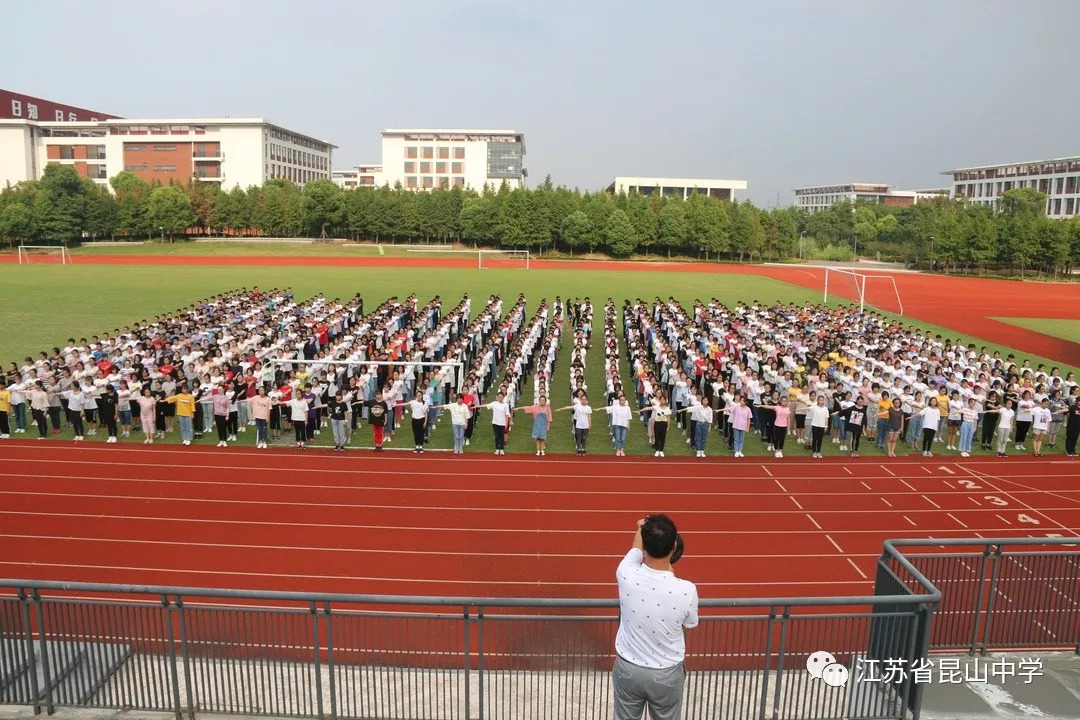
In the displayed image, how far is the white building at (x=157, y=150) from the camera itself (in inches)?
3708

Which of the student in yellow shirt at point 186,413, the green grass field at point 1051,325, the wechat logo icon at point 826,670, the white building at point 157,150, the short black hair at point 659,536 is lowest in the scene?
the student in yellow shirt at point 186,413

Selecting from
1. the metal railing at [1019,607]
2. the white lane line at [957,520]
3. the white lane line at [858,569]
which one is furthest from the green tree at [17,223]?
the metal railing at [1019,607]

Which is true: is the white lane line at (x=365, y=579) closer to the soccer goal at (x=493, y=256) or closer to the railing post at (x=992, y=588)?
the railing post at (x=992, y=588)

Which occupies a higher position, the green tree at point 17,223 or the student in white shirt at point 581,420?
the green tree at point 17,223

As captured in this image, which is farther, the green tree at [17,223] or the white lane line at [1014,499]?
the green tree at [17,223]

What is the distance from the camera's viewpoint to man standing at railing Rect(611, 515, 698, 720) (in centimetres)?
412

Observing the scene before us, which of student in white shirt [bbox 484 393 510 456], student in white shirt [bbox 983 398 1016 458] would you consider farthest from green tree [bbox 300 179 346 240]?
student in white shirt [bbox 983 398 1016 458]

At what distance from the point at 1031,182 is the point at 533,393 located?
107656mm

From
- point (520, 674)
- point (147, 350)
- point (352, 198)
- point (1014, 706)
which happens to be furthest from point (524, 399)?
point (352, 198)

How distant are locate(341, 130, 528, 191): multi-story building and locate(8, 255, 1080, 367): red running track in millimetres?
44745

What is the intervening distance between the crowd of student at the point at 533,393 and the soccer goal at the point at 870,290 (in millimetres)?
19104

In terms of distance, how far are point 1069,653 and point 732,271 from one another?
58.4 m

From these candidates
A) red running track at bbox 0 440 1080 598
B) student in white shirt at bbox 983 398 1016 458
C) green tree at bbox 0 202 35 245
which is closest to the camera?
red running track at bbox 0 440 1080 598

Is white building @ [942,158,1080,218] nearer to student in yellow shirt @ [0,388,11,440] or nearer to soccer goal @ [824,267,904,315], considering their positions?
soccer goal @ [824,267,904,315]
